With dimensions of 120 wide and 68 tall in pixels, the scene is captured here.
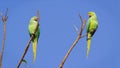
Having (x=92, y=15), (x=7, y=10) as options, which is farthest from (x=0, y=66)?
(x=92, y=15)

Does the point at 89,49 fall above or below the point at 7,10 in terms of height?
below

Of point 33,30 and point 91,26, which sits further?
point 33,30

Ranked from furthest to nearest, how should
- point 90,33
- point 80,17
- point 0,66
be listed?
point 90,33, point 80,17, point 0,66

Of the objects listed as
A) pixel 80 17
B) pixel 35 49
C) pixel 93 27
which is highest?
pixel 80 17

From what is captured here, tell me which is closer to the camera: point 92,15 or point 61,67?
point 61,67

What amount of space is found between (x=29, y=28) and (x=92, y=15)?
0.98 metres

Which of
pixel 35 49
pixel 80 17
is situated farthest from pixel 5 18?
pixel 80 17

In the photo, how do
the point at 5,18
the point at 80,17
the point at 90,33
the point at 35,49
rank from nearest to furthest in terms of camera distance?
the point at 80,17
the point at 5,18
the point at 35,49
the point at 90,33

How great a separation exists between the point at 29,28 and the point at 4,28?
3.49ft

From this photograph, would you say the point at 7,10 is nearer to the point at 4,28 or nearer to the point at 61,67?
the point at 4,28

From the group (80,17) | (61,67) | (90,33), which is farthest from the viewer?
(90,33)

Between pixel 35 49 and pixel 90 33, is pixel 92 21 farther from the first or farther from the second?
pixel 35 49

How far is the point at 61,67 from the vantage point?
182 cm

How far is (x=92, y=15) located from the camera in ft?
11.0
